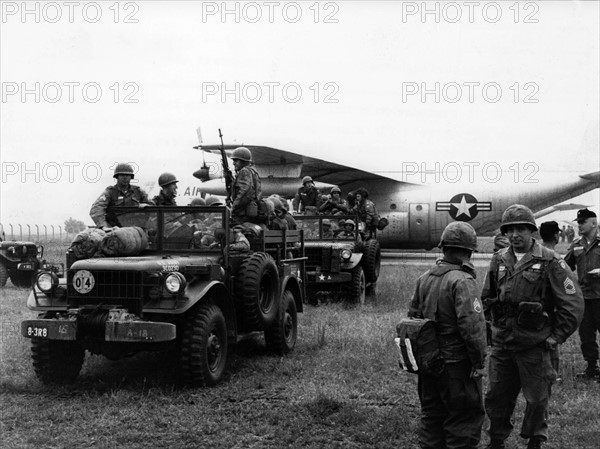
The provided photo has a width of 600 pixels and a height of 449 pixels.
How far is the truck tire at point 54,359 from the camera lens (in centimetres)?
640

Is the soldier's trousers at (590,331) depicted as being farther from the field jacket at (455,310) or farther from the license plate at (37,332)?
the license plate at (37,332)

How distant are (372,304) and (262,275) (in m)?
5.95

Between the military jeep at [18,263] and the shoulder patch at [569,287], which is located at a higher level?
the shoulder patch at [569,287]

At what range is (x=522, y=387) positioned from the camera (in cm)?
471

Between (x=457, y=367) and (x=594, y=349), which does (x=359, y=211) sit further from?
(x=457, y=367)

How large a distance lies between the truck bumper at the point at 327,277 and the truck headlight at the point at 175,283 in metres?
6.17

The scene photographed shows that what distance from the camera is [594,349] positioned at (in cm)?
708

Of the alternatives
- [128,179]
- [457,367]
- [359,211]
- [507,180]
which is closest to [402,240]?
[507,180]

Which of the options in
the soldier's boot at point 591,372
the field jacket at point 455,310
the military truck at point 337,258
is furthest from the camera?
the military truck at point 337,258

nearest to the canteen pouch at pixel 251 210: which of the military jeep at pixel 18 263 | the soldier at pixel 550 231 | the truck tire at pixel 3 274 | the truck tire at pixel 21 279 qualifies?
the soldier at pixel 550 231

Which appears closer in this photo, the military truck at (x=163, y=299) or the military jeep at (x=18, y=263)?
the military truck at (x=163, y=299)

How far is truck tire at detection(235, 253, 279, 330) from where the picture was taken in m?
7.09

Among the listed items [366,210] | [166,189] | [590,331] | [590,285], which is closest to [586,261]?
[590,285]

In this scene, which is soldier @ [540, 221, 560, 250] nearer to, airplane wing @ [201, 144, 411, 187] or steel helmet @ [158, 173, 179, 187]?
steel helmet @ [158, 173, 179, 187]
